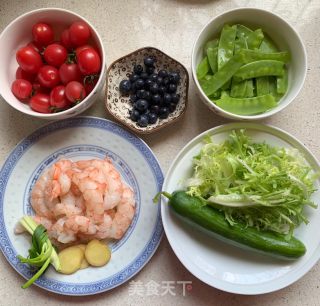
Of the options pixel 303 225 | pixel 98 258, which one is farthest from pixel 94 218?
pixel 303 225

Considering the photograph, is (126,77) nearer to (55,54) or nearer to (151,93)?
(151,93)

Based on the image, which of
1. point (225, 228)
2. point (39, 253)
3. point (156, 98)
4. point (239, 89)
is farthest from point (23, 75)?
point (225, 228)

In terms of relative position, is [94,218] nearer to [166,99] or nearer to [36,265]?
[36,265]

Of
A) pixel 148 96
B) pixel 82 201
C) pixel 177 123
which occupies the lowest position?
pixel 82 201

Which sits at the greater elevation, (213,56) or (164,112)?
(213,56)

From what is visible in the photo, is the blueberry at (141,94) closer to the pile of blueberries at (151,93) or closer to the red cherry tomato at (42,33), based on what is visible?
the pile of blueberries at (151,93)

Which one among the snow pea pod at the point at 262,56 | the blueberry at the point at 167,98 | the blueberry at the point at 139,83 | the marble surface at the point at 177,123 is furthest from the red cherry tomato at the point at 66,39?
the snow pea pod at the point at 262,56
